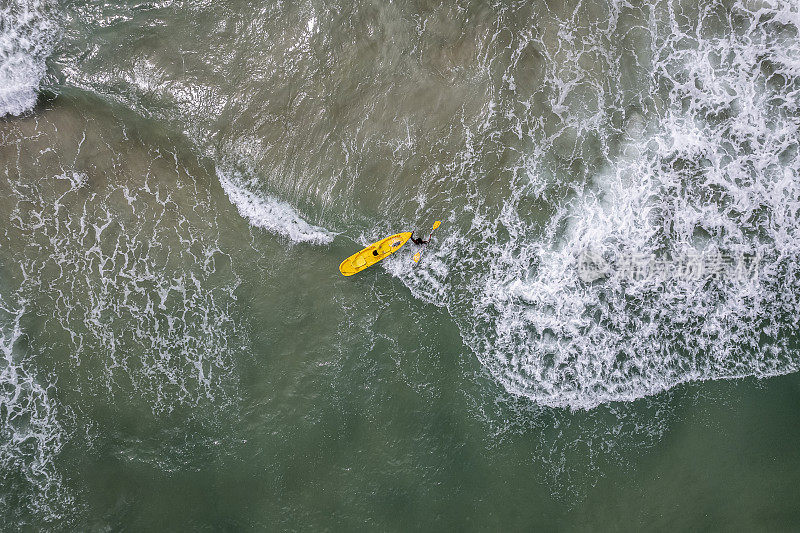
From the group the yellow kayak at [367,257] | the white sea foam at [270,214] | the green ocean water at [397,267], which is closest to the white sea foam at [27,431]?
the green ocean water at [397,267]

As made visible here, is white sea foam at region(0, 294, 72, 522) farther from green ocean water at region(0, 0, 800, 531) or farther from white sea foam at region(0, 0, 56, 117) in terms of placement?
white sea foam at region(0, 0, 56, 117)

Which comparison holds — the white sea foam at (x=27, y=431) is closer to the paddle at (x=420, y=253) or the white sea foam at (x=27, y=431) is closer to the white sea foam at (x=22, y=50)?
the white sea foam at (x=22, y=50)

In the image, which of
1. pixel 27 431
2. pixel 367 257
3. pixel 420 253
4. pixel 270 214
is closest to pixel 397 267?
pixel 420 253

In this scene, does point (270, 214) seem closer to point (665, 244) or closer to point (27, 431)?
point (27, 431)

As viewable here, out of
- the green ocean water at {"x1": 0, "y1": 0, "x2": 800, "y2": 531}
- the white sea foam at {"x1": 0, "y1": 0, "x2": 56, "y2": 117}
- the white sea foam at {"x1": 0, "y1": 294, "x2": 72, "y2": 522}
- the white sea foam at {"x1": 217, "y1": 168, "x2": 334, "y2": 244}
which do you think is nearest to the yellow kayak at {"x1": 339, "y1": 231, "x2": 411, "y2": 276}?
the green ocean water at {"x1": 0, "y1": 0, "x2": 800, "y2": 531}

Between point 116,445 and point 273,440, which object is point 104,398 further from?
point 273,440
